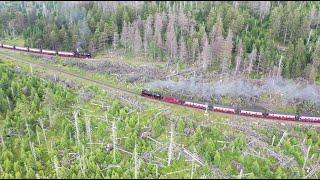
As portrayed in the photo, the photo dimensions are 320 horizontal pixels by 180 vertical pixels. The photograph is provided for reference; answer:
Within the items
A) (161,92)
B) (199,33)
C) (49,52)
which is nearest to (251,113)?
(161,92)

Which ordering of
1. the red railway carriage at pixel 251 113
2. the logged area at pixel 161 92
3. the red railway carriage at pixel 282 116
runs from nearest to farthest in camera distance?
1. the logged area at pixel 161 92
2. the red railway carriage at pixel 282 116
3. the red railway carriage at pixel 251 113

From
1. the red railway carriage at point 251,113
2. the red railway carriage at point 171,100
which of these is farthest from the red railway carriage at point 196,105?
the red railway carriage at point 251,113

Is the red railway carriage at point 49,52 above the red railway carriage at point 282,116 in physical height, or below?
above

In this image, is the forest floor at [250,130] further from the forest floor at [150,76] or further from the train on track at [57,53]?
the train on track at [57,53]

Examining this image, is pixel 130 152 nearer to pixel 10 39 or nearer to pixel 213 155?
pixel 213 155

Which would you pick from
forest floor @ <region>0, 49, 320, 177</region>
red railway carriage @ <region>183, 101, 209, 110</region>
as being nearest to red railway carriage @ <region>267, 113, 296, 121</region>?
forest floor @ <region>0, 49, 320, 177</region>

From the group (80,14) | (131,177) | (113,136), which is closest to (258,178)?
(131,177)

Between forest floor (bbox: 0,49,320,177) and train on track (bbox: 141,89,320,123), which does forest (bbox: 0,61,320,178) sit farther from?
train on track (bbox: 141,89,320,123)

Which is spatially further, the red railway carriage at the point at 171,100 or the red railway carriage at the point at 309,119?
the red railway carriage at the point at 171,100

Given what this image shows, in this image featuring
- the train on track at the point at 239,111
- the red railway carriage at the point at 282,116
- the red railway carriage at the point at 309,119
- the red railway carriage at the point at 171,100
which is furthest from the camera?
the red railway carriage at the point at 171,100
